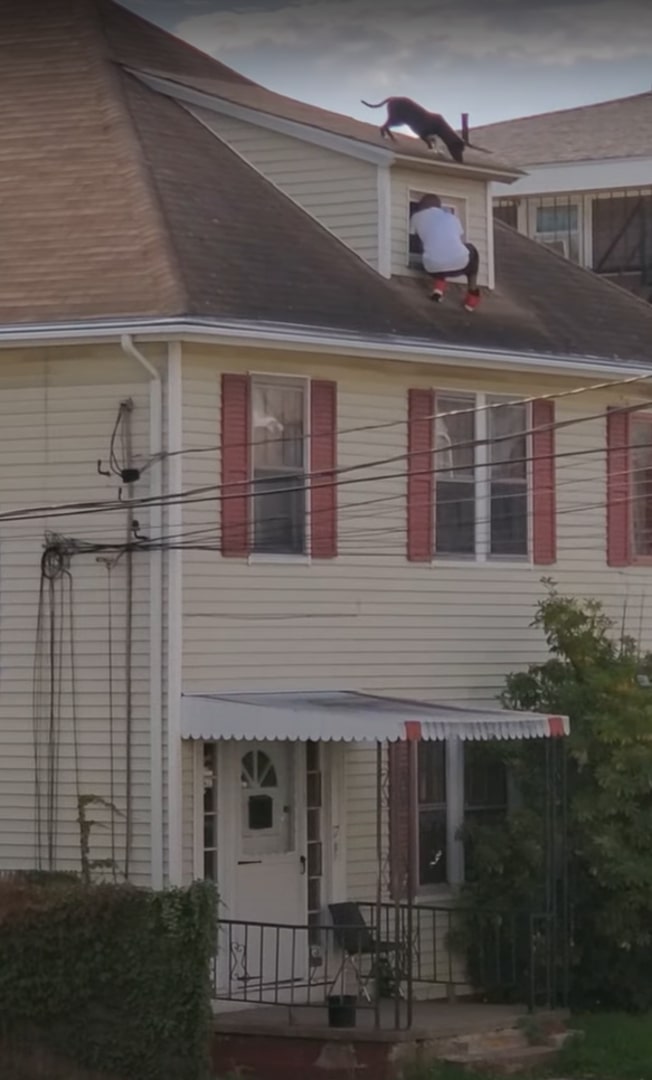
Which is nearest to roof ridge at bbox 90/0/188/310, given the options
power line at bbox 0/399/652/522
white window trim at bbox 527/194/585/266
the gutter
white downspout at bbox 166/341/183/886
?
the gutter

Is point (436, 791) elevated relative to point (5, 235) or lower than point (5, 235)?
lower

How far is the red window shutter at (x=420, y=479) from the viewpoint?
19625 mm

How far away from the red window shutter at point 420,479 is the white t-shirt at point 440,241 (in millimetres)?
1477

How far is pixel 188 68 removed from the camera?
22.5 metres

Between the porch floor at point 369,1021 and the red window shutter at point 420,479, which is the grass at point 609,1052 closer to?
the porch floor at point 369,1021

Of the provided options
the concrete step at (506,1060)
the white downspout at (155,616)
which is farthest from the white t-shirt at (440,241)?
the concrete step at (506,1060)

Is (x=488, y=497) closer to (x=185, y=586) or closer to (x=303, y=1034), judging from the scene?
(x=185, y=586)

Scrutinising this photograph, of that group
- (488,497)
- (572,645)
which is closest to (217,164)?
(488,497)

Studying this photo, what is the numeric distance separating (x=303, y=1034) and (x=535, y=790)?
11.9 feet

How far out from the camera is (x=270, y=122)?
68.3 feet

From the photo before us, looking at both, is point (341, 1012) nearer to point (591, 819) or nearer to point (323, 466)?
point (591, 819)

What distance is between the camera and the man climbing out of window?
20531mm

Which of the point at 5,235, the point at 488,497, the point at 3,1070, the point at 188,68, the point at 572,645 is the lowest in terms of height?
the point at 3,1070

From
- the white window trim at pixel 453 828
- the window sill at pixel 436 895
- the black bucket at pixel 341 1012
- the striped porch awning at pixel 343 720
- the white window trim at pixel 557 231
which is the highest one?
the white window trim at pixel 557 231
